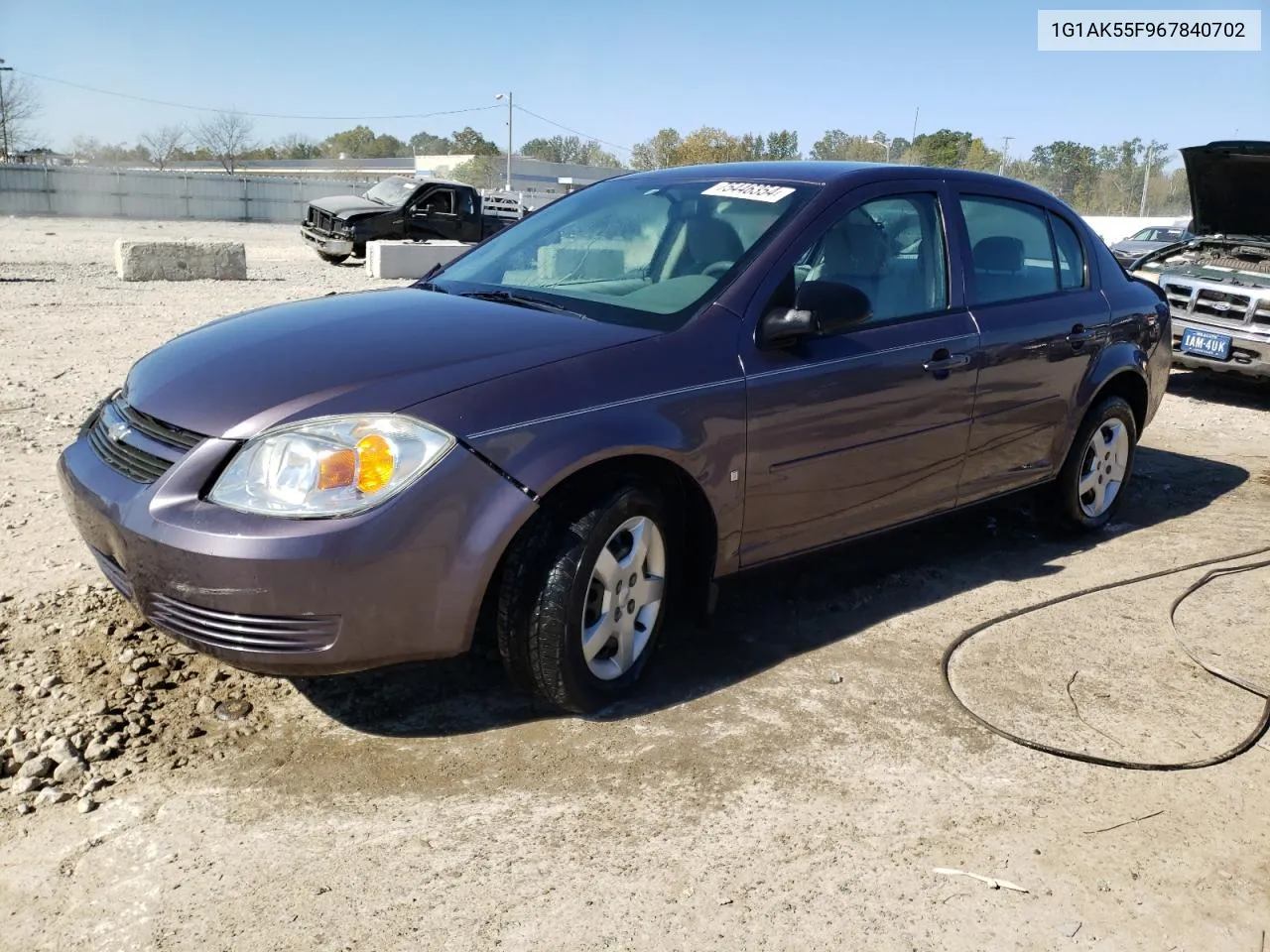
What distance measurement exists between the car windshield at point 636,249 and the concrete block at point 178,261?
13.0 metres

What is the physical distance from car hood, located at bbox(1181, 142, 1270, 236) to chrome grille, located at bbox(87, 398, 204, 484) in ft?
28.5

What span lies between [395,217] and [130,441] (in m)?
18.0

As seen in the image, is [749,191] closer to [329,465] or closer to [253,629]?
[329,465]

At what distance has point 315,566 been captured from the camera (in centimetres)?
265

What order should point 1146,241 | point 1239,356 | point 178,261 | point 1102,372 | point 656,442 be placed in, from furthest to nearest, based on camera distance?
point 1146,241 → point 178,261 → point 1239,356 → point 1102,372 → point 656,442

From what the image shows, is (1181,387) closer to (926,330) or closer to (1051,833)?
(926,330)

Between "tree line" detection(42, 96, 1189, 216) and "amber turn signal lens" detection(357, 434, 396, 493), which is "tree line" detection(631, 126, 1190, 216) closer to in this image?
"tree line" detection(42, 96, 1189, 216)

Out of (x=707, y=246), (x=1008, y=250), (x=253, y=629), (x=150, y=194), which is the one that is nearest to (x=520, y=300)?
(x=707, y=246)

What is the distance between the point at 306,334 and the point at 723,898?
2.05 m

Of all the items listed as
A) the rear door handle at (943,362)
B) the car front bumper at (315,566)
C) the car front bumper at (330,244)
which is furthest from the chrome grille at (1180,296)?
the car front bumper at (330,244)

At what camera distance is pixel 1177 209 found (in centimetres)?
6812

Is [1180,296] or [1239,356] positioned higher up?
[1180,296]

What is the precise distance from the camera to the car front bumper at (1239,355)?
348 inches

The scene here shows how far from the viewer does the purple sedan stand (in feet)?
9.01
